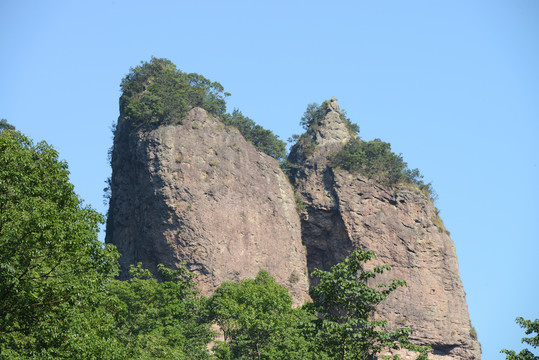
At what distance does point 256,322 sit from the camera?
55.1 m

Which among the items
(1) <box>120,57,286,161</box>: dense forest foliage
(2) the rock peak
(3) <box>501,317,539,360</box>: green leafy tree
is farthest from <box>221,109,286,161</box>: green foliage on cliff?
(3) <box>501,317,539,360</box>: green leafy tree

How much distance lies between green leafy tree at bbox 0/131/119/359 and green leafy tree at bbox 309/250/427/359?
27.7ft

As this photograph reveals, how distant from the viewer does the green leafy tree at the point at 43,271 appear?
28203mm

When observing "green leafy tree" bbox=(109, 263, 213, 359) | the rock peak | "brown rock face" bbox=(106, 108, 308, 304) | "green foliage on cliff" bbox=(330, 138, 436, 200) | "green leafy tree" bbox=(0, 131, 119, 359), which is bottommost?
"green leafy tree" bbox=(0, 131, 119, 359)

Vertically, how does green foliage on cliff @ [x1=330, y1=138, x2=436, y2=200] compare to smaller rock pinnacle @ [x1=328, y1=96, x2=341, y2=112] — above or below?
below

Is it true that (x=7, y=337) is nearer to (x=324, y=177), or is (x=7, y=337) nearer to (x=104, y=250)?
(x=104, y=250)

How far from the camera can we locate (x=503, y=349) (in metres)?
40.1

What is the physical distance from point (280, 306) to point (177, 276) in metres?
11.4

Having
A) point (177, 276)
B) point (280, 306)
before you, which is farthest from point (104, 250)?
point (177, 276)

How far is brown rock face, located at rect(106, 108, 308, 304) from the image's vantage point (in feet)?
231

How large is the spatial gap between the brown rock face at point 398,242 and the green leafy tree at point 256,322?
1700 cm

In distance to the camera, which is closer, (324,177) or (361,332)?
(361,332)

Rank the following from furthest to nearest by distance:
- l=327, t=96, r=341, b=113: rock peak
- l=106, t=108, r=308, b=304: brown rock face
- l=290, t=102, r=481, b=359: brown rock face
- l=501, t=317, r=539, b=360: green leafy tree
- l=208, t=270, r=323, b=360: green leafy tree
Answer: l=327, t=96, r=341, b=113: rock peak → l=290, t=102, r=481, b=359: brown rock face → l=106, t=108, r=308, b=304: brown rock face → l=208, t=270, r=323, b=360: green leafy tree → l=501, t=317, r=539, b=360: green leafy tree

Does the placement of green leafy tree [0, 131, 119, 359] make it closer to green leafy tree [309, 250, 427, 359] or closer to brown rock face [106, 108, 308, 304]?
green leafy tree [309, 250, 427, 359]
